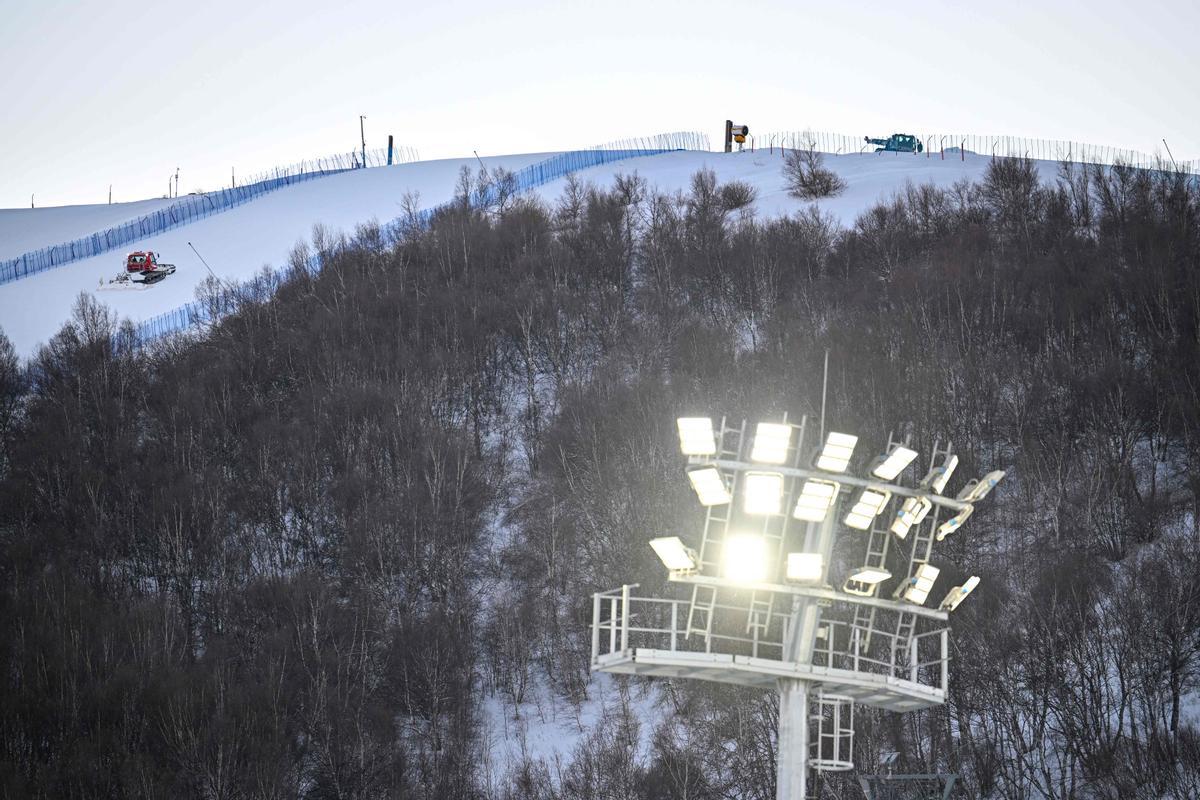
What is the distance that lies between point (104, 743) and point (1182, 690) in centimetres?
2685

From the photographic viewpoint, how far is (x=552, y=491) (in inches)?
2023

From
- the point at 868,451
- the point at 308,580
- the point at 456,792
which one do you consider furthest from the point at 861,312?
the point at 456,792

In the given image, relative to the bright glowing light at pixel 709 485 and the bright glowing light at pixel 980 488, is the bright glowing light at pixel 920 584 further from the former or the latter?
the bright glowing light at pixel 709 485

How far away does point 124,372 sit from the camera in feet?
218

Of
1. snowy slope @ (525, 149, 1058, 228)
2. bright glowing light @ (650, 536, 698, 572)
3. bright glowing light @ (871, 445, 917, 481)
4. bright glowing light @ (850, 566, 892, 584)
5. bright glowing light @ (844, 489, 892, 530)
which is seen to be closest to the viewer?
bright glowing light @ (850, 566, 892, 584)

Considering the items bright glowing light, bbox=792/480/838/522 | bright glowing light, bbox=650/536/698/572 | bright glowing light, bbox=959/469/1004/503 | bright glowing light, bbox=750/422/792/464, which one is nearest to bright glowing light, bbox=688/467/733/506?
bright glowing light, bbox=750/422/792/464

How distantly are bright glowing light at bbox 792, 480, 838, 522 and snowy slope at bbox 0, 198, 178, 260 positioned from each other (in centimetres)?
9291

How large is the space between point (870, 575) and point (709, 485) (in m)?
2.64

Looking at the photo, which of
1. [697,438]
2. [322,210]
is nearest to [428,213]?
[322,210]

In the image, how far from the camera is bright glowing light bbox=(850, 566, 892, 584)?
818 inches

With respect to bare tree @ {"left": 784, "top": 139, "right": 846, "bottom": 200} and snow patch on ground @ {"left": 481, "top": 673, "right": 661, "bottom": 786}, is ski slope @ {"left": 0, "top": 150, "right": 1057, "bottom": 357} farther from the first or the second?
snow patch on ground @ {"left": 481, "top": 673, "right": 661, "bottom": 786}

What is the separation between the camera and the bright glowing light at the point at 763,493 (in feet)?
71.7

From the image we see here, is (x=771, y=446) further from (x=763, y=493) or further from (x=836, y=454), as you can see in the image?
(x=836, y=454)

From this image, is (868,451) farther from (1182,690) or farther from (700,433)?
(700,433)
